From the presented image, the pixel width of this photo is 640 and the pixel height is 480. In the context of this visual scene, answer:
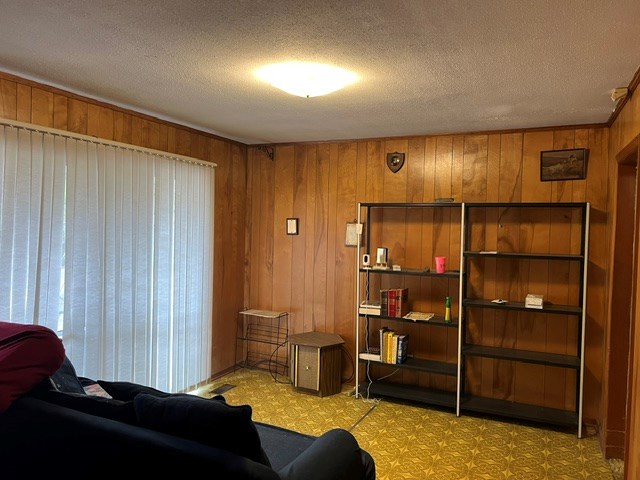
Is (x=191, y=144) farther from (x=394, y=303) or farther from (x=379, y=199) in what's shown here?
(x=394, y=303)

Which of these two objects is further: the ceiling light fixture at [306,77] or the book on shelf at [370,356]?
the book on shelf at [370,356]

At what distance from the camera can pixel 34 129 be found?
9.10 ft

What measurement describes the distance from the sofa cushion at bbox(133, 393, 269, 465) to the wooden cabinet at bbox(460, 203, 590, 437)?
8.48 feet

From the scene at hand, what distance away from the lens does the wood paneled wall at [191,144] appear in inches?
111

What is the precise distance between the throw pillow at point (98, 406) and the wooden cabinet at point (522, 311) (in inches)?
109

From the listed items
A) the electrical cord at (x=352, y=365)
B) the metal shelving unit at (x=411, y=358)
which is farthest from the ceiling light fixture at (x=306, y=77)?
the electrical cord at (x=352, y=365)

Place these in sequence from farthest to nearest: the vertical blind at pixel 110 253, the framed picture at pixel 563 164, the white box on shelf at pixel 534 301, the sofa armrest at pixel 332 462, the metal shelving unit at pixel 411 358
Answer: the metal shelving unit at pixel 411 358, the framed picture at pixel 563 164, the white box on shelf at pixel 534 301, the vertical blind at pixel 110 253, the sofa armrest at pixel 332 462

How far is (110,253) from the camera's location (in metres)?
3.29

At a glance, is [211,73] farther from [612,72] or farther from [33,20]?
[612,72]

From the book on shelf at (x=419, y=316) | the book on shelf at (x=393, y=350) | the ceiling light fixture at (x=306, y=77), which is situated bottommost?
the book on shelf at (x=393, y=350)

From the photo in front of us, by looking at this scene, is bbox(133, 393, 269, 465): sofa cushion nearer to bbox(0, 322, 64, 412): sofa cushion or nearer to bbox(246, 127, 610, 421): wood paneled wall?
bbox(0, 322, 64, 412): sofa cushion

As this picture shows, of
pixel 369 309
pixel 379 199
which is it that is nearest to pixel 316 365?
pixel 369 309

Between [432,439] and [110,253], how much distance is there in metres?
2.68

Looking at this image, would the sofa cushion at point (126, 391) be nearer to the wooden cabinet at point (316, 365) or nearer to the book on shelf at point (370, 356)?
the wooden cabinet at point (316, 365)
